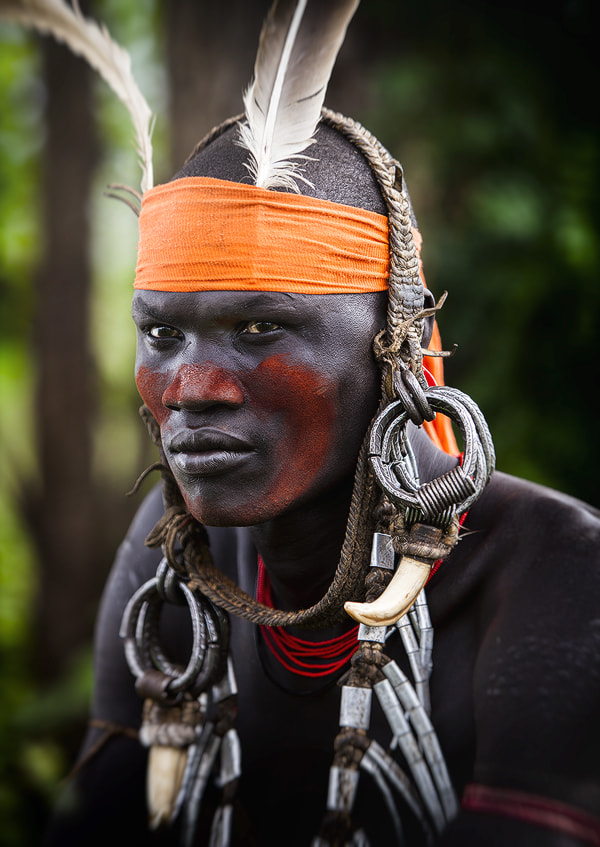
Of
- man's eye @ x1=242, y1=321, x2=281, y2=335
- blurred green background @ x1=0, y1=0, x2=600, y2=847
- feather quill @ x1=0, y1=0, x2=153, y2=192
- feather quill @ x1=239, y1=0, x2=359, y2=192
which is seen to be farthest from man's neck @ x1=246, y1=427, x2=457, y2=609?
blurred green background @ x1=0, y1=0, x2=600, y2=847

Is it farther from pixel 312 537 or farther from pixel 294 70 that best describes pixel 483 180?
pixel 312 537

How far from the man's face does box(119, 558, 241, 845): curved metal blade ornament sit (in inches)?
15.0

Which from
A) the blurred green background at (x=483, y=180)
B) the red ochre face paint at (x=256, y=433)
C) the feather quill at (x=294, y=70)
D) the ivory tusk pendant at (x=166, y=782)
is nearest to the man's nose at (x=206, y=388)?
the red ochre face paint at (x=256, y=433)

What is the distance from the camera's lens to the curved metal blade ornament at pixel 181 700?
1.91 meters

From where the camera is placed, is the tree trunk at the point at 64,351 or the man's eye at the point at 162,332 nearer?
the man's eye at the point at 162,332

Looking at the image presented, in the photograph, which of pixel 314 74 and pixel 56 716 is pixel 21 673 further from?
pixel 314 74

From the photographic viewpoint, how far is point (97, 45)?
1.94 metres

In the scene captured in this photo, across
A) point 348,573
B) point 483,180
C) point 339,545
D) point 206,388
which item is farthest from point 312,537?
point 483,180

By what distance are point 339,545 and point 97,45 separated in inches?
47.9

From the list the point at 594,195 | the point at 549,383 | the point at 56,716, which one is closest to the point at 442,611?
the point at 549,383

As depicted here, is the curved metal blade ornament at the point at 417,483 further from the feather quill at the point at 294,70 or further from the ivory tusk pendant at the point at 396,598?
the feather quill at the point at 294,70

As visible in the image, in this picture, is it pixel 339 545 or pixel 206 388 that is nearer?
pixel 206 388

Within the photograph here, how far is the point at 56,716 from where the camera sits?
517 centimetres

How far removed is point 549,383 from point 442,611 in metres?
2.62
